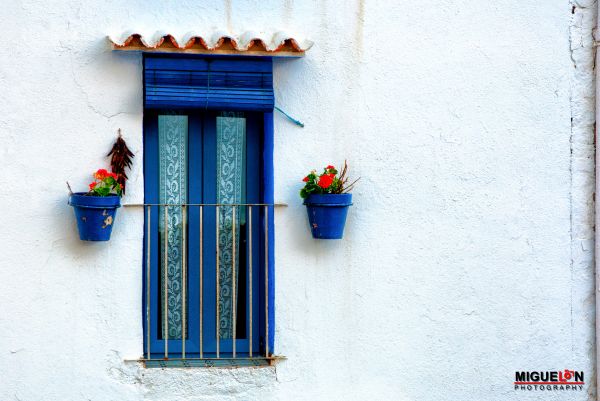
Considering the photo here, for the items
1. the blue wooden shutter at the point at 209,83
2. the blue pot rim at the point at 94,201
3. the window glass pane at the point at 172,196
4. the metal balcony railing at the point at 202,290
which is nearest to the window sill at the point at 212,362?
the metal balcony railing at the point at 202,290

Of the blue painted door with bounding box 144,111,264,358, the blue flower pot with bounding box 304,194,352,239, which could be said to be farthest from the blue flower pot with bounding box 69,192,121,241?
the blue flower pot with bounding box 304,194,352,239

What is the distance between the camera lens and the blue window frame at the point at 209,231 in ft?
17.3

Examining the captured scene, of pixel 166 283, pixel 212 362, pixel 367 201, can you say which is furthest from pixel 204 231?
pixel 367 201

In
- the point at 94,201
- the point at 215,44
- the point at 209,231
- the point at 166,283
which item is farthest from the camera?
the point at 209,231

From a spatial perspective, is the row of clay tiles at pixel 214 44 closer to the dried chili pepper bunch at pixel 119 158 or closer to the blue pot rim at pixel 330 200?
the dried chili pepper bunch at pixel 119 158

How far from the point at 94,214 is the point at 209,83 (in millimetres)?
1053

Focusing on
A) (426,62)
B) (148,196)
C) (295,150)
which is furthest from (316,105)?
(148,196)

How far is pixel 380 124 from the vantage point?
5383mm

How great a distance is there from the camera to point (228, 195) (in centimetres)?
538

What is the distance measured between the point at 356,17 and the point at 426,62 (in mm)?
538

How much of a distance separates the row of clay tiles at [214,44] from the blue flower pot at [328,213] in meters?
0.90

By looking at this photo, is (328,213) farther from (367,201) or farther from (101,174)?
(101,174)

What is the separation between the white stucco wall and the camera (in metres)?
5.05

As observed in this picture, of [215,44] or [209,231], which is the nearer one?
[215,44]
